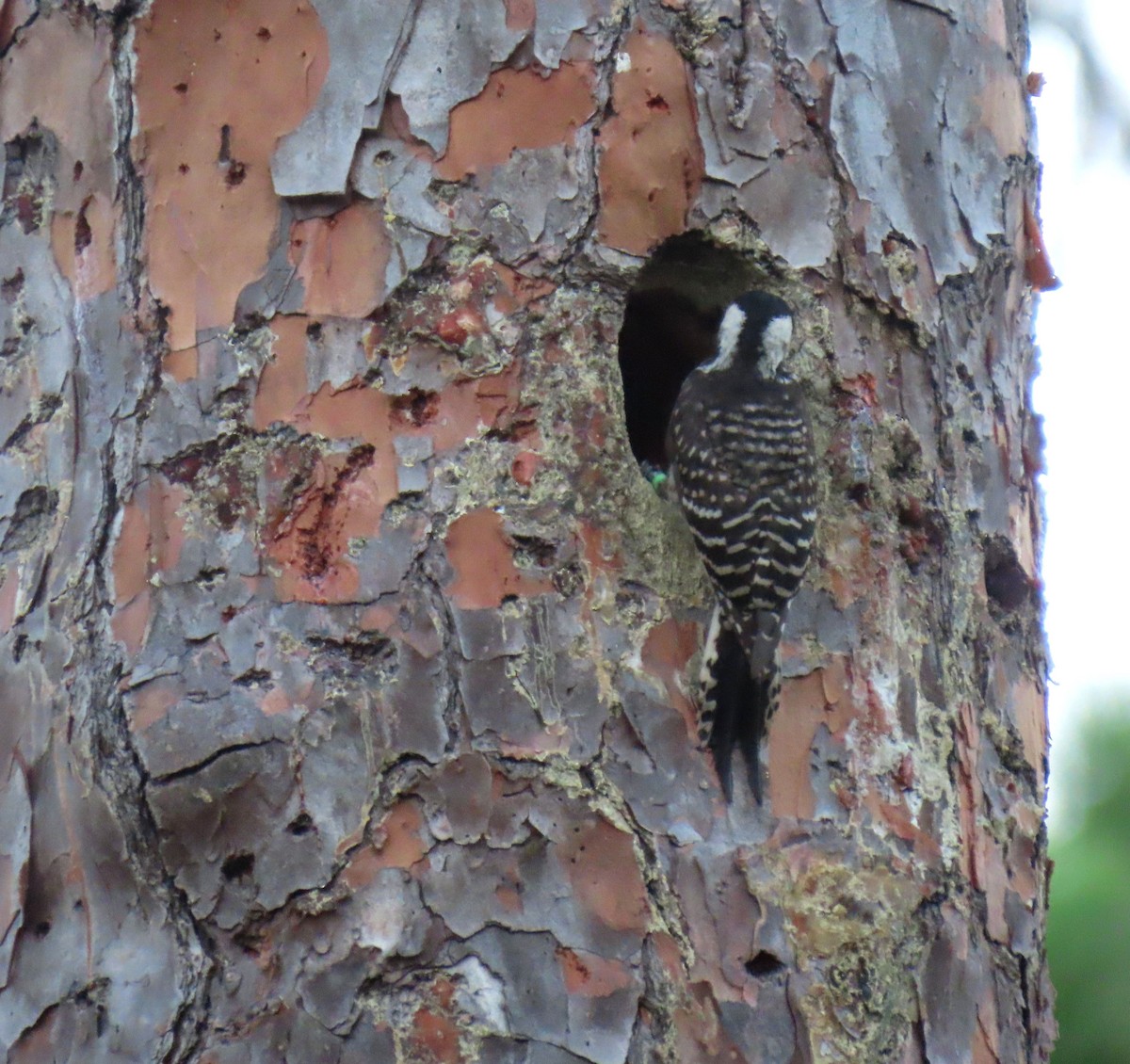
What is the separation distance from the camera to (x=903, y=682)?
2.61 meters

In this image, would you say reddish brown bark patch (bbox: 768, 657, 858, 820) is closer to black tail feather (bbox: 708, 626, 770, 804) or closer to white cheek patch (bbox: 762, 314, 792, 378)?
black tail feather (bbox: 708, 626, 770, 804)

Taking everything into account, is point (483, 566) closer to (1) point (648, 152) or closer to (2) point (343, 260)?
(2) point (343, 260)

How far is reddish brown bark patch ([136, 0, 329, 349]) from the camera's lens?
8.20ft

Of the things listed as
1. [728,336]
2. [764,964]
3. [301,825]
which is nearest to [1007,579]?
[728,336]

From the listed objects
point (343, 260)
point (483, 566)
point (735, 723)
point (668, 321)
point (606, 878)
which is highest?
point (668, 321)

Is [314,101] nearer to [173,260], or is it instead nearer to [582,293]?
[173,260]

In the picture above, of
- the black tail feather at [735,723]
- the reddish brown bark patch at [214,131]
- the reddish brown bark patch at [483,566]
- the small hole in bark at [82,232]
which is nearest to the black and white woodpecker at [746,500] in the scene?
the black tail feather at [735,723]

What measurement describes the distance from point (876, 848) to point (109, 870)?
1210 millimetres

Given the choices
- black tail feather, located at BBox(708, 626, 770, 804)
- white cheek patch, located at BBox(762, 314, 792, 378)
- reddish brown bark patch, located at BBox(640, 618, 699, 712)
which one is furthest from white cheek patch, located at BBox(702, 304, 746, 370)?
black tail feather, located at BBox(708, 626, 770, 804)

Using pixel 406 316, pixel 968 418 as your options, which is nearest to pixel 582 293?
pixel 406 316

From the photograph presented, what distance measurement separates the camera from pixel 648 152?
262cm

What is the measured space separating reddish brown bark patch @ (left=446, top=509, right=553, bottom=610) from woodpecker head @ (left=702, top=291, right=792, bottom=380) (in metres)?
0.70

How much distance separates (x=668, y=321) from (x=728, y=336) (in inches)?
20.9

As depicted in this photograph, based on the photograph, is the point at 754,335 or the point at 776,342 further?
the point at 754,335
